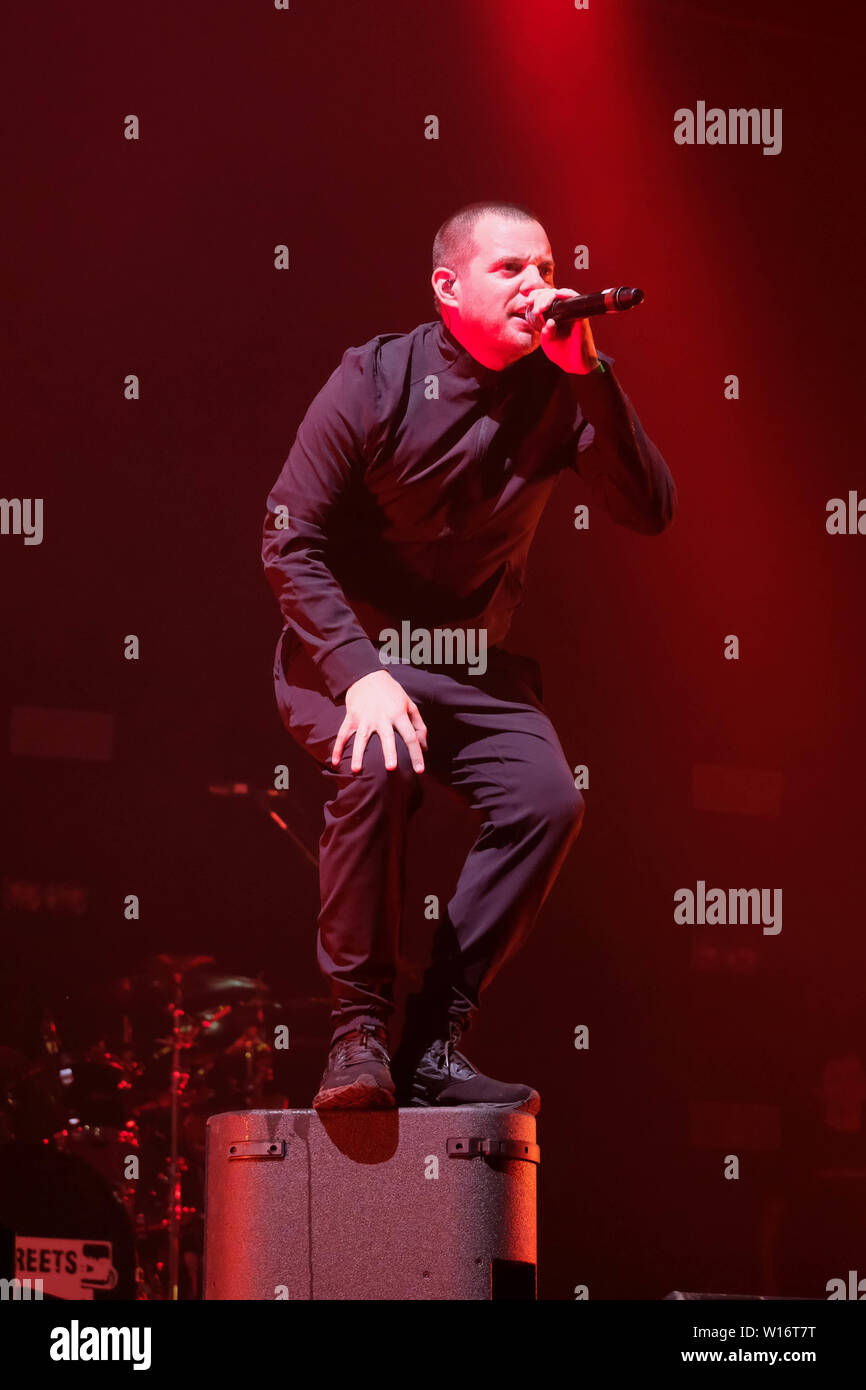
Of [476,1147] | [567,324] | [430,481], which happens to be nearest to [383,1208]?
[476,1147]

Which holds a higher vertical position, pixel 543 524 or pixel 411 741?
pixel 543 524

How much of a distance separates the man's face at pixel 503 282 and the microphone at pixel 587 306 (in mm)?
49

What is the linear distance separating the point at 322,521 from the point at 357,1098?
0.92 meters

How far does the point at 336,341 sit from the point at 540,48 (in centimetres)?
94

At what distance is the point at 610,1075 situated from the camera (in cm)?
446

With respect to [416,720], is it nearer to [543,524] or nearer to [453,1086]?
[453,1086]

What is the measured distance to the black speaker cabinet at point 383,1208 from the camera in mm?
2227

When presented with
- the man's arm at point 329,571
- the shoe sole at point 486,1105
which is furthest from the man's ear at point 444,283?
the shoe sole at point 486,1105

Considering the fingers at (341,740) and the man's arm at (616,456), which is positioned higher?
the man's arm at (616,456)

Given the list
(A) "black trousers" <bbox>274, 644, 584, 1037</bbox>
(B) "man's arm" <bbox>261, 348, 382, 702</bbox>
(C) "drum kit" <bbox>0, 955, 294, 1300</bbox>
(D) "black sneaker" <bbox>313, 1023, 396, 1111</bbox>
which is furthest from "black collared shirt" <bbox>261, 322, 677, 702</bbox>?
(C) "drum kit" <bbox>0, 955, 294, 1300</bbox>

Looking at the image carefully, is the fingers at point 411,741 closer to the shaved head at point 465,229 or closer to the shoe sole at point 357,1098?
the shoe sole at point 357,1098

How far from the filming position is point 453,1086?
2.39 metres

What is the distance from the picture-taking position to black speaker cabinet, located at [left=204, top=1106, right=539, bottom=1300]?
2.23 meters

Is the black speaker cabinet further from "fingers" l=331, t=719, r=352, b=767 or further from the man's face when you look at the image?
the man's face
